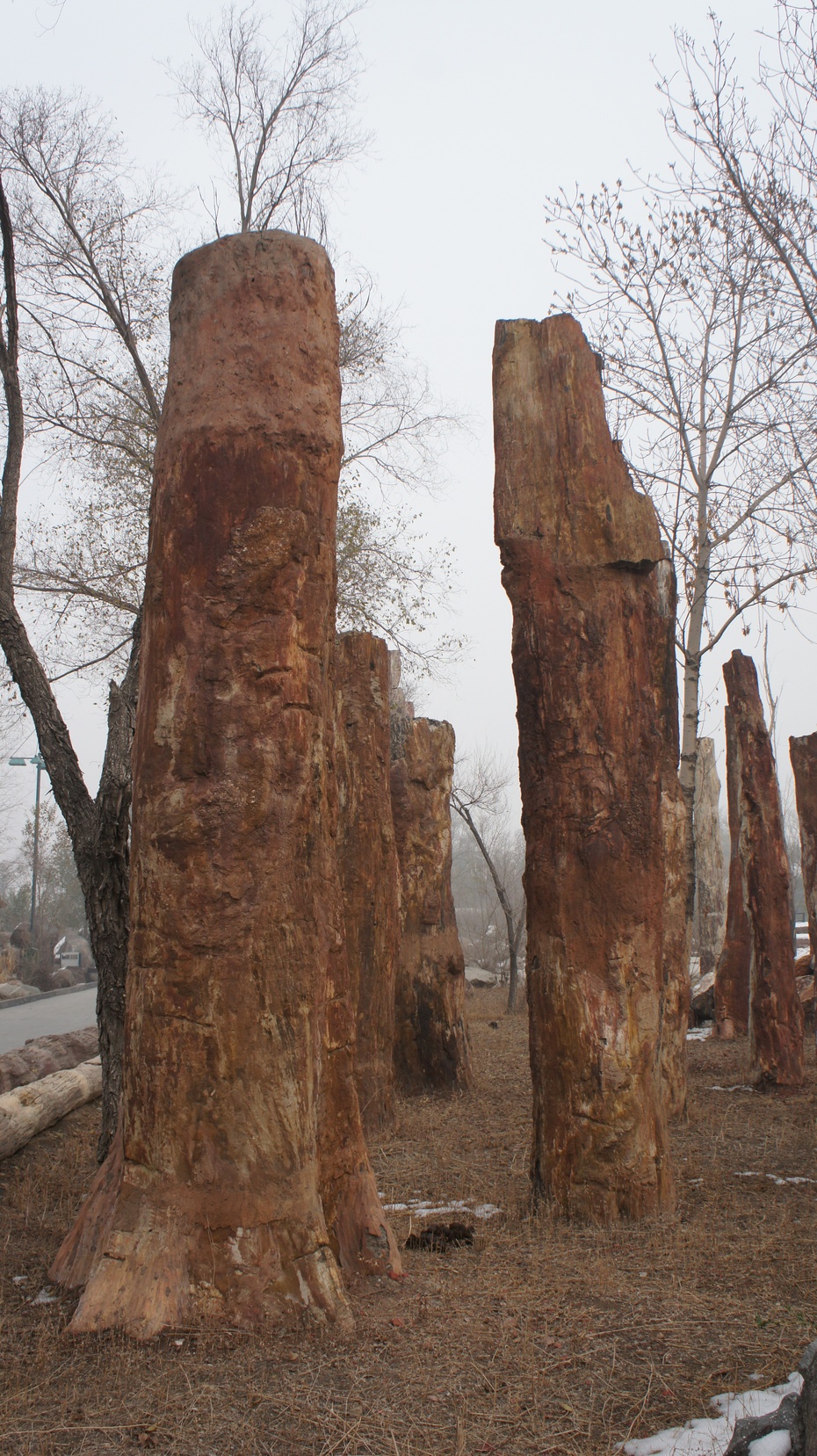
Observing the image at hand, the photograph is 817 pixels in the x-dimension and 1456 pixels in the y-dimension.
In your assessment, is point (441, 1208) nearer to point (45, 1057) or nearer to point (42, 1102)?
point (42, 1102)

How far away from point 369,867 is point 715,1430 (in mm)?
4892

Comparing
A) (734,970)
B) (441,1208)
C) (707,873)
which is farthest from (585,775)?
(707,873)

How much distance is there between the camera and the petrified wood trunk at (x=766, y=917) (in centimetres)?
843

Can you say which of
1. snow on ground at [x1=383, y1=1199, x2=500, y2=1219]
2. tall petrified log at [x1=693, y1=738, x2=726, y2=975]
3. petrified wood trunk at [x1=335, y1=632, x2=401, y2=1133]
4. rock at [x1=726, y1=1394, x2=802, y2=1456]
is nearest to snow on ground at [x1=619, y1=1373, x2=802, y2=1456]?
rock at [x1=726, y1=1394, x2=802, y2=1456]

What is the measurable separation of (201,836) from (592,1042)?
206 centimetres

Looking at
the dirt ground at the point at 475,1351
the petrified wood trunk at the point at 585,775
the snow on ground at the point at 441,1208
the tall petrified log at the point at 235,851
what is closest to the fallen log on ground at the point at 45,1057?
the dirt ground at the point at 475,1351

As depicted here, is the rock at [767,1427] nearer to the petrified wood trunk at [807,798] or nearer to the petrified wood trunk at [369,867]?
the petrified wood trunk at [369,867]

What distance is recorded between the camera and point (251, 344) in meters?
4.09

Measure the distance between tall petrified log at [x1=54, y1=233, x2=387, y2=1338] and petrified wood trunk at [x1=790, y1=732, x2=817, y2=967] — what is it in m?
6.78

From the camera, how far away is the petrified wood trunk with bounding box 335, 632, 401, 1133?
7340 millimetres

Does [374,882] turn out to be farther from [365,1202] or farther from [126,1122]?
[126,1122]

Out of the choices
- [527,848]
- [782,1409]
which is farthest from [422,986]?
[782,1409]

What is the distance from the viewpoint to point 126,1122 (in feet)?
12.1

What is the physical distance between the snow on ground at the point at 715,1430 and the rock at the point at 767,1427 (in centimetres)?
25
